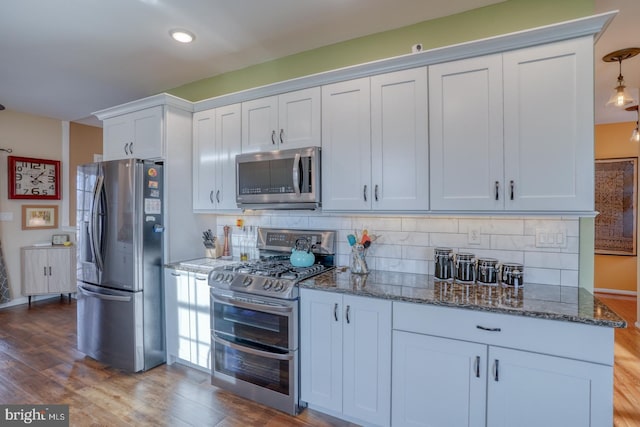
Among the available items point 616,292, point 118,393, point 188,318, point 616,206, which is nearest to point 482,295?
point 188,318

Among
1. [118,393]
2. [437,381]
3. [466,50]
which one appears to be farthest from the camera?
[118,393]

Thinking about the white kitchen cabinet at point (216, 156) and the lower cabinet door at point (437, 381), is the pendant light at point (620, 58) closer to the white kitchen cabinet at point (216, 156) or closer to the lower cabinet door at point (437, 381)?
the lower cabinet door at point (437, 381)

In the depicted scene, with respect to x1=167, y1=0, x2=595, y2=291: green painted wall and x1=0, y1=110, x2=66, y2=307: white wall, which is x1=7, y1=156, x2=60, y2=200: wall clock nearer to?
x1=0, y1=110, x2=66, y2=307: white wall

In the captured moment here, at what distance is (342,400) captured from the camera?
2088mm

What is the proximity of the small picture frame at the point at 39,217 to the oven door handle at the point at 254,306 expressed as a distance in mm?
4277

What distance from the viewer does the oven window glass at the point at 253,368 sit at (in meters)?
2.23

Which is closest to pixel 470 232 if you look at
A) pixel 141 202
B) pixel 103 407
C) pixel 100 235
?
pixel 141 202

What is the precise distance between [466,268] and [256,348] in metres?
1.55

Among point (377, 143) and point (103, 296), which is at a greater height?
point (377, 143)

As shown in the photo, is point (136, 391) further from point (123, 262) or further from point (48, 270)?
point (48, 270)

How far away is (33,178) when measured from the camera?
15.9 feet

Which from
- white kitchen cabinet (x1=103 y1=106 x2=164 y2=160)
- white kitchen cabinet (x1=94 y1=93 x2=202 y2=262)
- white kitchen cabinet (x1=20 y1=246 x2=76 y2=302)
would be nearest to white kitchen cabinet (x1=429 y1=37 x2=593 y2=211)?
white kitchen cabinet (x1=94 y1=93 x2=202 y2=262)

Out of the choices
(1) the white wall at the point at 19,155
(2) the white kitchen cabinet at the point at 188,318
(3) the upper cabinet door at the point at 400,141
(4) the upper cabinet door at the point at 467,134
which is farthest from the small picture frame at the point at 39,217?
(4) the upper cabinet door at the point at 467,134

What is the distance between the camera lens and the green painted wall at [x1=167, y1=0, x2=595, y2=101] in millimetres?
2080
